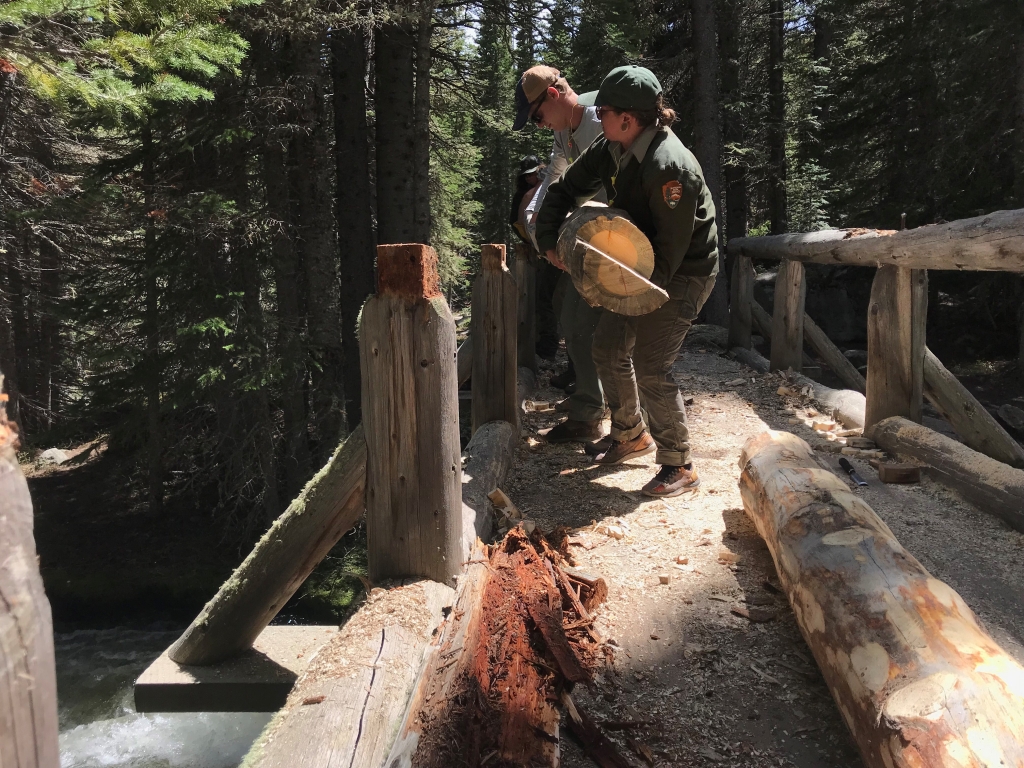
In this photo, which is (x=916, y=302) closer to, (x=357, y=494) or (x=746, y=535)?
(x=746, y=535)

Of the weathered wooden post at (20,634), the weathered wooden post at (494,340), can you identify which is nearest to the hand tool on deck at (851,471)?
the weathered wooden post at (494,340)

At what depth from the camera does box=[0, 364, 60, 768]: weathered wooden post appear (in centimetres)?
78

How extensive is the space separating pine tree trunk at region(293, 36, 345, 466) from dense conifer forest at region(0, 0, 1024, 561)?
0.03 metres

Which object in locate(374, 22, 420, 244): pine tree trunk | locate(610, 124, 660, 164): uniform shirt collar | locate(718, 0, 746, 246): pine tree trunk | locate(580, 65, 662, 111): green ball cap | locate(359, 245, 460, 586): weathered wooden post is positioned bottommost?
locate(359, 245, 460, 586): weathered wooden post

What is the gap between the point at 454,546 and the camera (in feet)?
9.80

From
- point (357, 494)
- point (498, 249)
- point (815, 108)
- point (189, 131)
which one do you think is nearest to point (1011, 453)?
point (498, 249)

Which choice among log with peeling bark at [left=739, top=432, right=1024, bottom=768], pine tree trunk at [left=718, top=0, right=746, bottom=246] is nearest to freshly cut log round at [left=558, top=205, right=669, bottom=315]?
log with peeling bark at [left=739, top=432, right=1024, bottom=768]

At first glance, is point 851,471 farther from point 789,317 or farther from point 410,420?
point 789,317

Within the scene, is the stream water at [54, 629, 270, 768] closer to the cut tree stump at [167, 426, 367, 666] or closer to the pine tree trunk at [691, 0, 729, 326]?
the cut tree stump at [167, 426, 367, 666]

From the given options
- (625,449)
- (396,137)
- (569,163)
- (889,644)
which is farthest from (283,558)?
(396,137)

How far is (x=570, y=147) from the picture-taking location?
5.30m

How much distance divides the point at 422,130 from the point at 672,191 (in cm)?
685

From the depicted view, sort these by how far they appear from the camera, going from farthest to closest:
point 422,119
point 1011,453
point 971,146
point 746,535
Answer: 1. point 971,146
2. point 422,119
3. point 1011,453
4. point 746,535

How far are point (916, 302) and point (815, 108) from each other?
51.5ft
